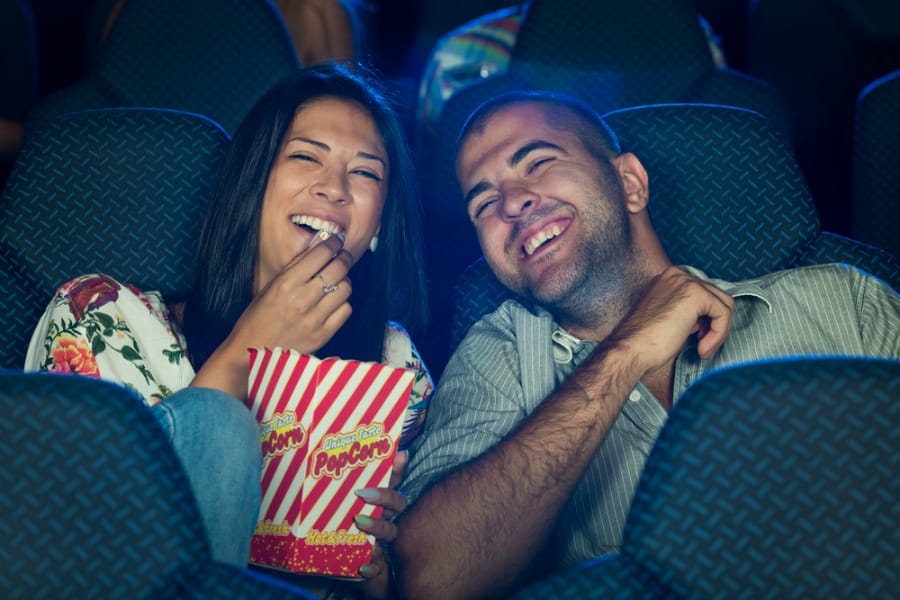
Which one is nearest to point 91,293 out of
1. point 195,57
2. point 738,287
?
point 195,57

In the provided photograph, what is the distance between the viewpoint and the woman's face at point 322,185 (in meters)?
1.50

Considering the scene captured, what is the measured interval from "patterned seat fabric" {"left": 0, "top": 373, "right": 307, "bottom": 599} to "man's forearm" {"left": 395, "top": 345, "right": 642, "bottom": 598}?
496mm

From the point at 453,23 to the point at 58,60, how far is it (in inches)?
61.9

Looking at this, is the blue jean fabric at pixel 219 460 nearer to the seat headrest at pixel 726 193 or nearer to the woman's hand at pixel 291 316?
the woman's hand at pixel 291 316

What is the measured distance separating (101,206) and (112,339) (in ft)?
0.90

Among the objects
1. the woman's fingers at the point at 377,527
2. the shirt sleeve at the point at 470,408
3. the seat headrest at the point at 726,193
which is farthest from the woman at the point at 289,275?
the seat headrest at the point at 726,193

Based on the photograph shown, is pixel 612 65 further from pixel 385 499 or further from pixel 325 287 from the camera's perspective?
pixel 385 499

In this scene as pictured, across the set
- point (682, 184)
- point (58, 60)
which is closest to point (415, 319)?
point (682, 184)

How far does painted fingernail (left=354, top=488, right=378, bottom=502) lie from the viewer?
1.01 meters

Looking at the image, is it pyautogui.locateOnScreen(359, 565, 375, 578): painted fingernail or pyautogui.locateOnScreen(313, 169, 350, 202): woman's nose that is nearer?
pyautogui.locateOnScreen(359, 565, 375, 578): painted fingernail

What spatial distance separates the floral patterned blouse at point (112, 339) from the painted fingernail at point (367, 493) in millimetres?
465

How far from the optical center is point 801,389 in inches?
25.3

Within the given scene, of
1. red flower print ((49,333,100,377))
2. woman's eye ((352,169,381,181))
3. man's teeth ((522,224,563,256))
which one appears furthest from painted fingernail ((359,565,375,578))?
woman's eye ((352,169,381,181))

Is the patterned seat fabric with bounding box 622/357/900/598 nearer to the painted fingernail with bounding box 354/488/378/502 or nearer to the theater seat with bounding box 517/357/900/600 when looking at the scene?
the theater seat with bounding box 517/357/900/600
